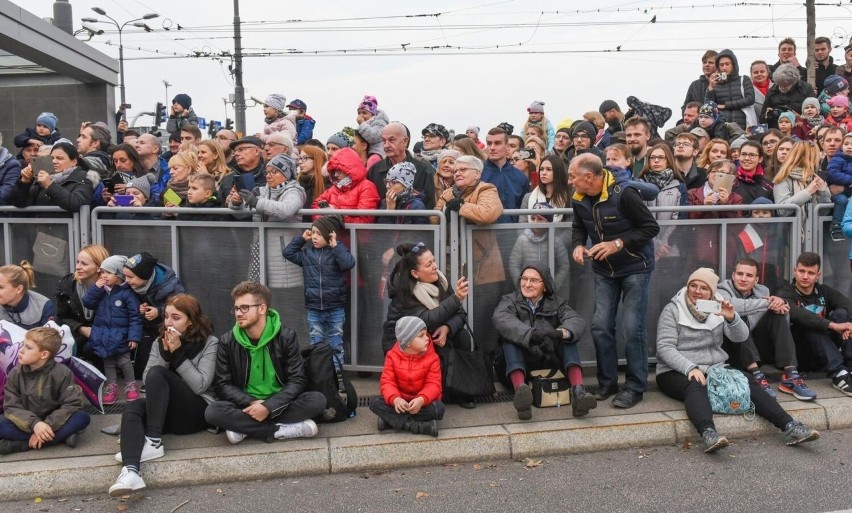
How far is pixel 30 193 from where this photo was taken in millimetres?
7008

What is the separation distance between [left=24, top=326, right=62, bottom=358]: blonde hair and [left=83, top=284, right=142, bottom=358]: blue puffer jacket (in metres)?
0.71

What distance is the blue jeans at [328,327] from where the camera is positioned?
659 cm

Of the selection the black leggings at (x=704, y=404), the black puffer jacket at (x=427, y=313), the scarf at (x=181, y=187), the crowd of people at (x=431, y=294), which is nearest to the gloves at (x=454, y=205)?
the crowd of people at (x=431, y=294)

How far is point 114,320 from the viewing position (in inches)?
250

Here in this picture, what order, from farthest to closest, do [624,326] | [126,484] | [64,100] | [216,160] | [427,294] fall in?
[64,100], [216,160], [624,326], [427,294], [126,484]

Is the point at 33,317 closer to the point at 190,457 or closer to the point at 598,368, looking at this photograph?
the point at 190,457

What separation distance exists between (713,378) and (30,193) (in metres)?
5.98

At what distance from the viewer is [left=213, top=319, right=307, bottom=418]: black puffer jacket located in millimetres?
5691

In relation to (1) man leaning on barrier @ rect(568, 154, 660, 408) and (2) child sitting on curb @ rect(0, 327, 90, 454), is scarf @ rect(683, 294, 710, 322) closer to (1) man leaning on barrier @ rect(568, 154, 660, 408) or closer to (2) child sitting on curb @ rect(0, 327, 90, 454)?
(1) man leaning on barrier @ rect(568, 154, 660, 408)

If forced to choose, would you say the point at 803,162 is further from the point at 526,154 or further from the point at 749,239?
the point at 526,154

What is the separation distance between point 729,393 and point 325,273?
3.28 metres

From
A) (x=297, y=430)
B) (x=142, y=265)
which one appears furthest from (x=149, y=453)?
(x=142, y=265)

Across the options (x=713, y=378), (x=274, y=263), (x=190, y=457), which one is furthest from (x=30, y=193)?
(x=713, y=378)

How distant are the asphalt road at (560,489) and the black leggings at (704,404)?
0.24 m
